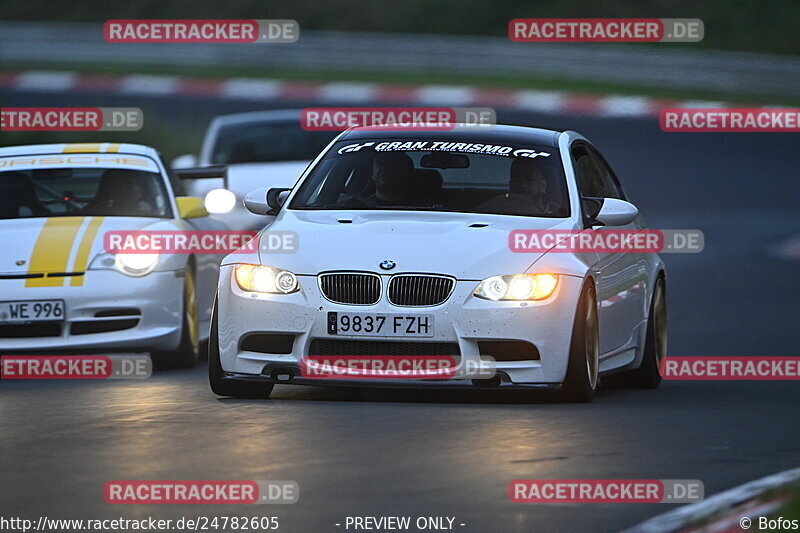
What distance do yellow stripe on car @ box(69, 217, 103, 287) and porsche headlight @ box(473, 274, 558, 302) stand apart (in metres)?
3.28

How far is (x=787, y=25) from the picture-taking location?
3759cm

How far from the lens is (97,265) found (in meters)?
11.7

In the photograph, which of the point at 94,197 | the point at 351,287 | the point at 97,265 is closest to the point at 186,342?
the point at 97,265

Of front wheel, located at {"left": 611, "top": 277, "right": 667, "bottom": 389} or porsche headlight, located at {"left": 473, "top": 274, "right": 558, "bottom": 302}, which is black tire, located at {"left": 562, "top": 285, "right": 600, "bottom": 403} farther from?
front wheel, located at {"left": 611, "top": 277, "right": 667, "bottom": 389}

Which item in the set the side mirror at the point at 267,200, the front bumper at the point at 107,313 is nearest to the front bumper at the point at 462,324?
the side mirror at the point at 267,200

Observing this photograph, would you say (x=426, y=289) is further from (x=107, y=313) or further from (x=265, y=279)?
(x=107, y=313)

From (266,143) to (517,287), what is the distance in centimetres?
1029

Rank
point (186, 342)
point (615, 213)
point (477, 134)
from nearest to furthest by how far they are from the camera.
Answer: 1. point (615, 213)
2. point (477, 134)
3. point (186, 342)

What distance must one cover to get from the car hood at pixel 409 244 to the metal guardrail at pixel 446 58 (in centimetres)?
2117

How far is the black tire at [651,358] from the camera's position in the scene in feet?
36.1

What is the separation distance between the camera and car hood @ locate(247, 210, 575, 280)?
9.16m

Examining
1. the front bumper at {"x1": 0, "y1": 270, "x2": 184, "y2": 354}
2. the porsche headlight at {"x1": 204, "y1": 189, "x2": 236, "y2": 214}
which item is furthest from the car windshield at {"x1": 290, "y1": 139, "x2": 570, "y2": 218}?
the porsche headlight at {"x1": 204, "y1": 189, "x2": 236, "y2": 214}

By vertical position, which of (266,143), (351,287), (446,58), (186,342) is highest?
(351,287)

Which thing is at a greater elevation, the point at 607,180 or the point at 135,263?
the point at 607,180
